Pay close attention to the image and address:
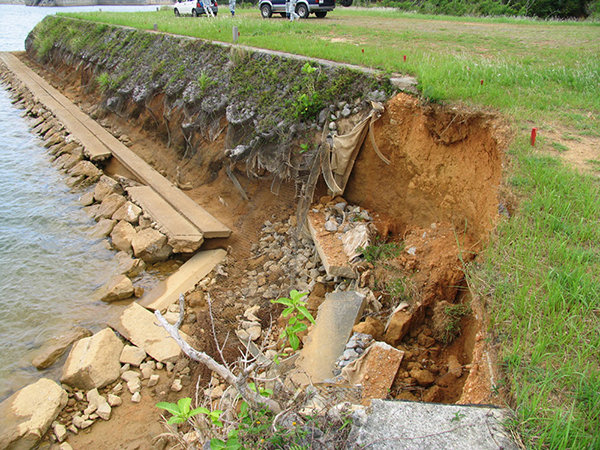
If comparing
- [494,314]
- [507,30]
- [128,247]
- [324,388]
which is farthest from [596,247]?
[507,30]

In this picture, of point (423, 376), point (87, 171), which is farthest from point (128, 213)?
point (423, 376)

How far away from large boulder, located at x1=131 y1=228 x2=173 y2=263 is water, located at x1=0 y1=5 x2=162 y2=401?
0.52 meters

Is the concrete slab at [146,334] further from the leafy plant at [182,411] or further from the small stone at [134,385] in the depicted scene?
the leafy plant at [182,411]

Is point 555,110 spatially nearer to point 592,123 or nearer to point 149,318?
point 592,123

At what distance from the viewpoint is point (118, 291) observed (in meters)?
6.34

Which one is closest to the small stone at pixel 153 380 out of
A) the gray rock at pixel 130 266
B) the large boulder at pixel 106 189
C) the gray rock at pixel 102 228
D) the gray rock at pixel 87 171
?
the gray rock at pixel 130 266

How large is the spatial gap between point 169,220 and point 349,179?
3423 millimetres

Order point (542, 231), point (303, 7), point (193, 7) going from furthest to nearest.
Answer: point (193, 7), point (303, 7), point (542, 231)

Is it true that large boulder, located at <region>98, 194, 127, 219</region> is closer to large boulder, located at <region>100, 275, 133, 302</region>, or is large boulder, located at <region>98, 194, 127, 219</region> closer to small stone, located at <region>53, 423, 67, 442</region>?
large boulder, located at <region>100, 275, 133, 302</region>

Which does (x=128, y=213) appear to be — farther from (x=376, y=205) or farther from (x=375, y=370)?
(x=375, y=370)

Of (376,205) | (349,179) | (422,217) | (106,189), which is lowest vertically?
(106,189)

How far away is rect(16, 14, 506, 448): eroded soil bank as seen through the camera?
164 inches

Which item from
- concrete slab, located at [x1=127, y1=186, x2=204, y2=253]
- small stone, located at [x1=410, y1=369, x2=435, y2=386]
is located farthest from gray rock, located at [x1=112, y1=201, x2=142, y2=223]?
small stone, located at [x1=410, y1=369, x2=435, y2=386]

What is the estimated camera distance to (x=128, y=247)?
741cm
